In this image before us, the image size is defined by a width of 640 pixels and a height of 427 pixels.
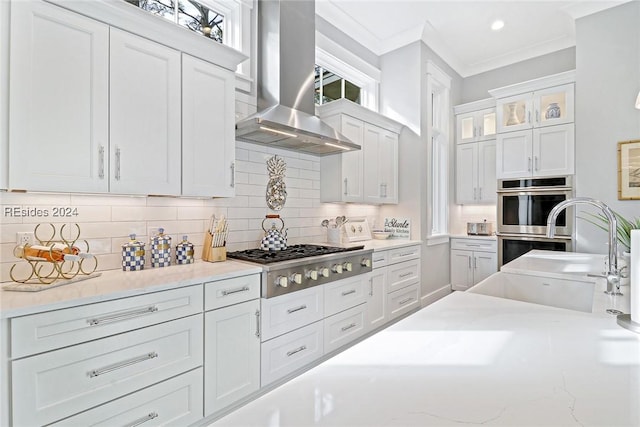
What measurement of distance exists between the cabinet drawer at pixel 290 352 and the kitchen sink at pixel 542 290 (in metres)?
1.32

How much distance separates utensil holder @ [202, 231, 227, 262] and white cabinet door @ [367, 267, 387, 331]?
1.48m

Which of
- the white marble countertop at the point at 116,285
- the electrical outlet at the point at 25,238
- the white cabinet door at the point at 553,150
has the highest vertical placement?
the white cabinet door at the point at 553,150

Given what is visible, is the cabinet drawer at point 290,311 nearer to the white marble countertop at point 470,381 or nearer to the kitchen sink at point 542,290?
the kitchen sink at point 542,290

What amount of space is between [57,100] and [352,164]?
8.20 feet

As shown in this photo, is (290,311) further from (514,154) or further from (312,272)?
(514,154)

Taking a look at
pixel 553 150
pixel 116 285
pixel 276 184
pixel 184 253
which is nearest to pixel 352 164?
pixel 276 184

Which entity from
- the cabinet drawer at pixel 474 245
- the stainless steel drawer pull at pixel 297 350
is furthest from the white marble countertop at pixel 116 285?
the cabinet drawer at pixel 474 245

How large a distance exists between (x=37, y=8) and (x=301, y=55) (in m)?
1.85

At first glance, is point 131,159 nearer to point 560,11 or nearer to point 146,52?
point 146,52

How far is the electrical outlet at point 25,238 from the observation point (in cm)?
167

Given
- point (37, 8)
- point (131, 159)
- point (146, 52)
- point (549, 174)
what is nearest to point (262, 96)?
point (146, 52)

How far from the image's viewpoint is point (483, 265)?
4402 millimetres

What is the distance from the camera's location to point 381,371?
0.66 metres

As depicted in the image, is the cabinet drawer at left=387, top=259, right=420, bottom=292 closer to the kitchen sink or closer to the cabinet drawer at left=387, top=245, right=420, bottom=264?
the cabinet drawer at left=387, top=245, right=420, bottom=264
